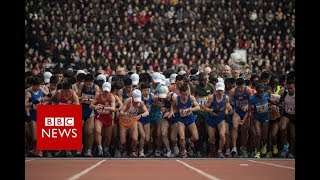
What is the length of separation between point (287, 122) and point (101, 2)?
13632 mm

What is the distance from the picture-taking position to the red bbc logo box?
16281mm

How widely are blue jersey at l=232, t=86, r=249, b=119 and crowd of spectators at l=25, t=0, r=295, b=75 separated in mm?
7434

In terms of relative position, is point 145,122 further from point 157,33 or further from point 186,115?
point 157,33

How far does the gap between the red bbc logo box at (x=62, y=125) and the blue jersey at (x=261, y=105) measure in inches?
172

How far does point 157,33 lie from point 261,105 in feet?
37.0

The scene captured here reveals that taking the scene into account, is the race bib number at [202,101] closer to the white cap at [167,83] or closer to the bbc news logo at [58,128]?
the white cap at [167,83]

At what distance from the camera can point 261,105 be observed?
16938 mm

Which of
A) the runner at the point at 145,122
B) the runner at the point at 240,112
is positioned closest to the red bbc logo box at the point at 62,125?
the runner at the point at 145,122

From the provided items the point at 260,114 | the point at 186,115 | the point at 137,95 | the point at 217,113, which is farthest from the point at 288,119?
the point at 137,95

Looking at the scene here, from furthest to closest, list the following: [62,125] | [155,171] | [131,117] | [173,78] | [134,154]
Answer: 1. [173,78]
2. [134,154]
3. [131,117]
4. [62,125]
5. [155,171]

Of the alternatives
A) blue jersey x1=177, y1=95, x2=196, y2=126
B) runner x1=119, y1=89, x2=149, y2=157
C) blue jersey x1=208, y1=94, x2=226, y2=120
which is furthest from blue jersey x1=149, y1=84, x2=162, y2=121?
blue jersey x1=208, y1=94, x2=226, y2=120
